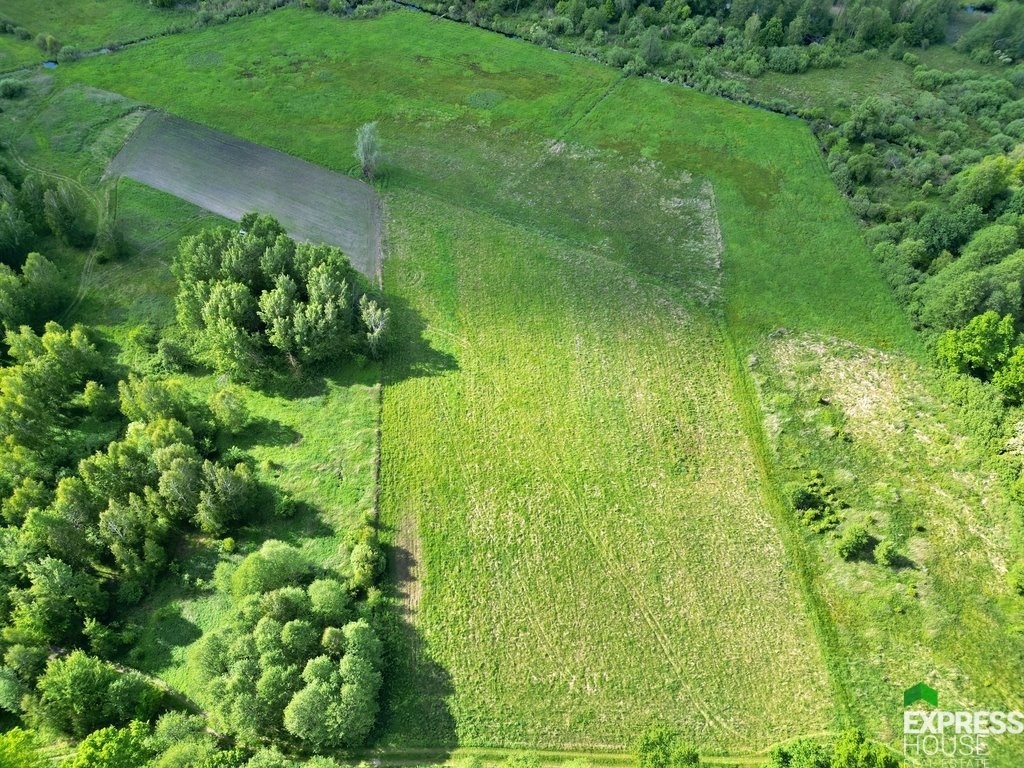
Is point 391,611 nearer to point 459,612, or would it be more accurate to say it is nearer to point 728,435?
point 459,612

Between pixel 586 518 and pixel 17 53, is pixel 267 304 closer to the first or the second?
pixel 586 518

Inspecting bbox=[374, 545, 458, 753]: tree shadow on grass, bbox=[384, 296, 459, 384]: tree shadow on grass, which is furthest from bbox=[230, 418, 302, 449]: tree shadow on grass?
bbox=[374, 545, 458, 753]: tree shadow on grass

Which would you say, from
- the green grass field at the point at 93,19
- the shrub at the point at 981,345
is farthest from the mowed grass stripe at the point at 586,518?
the green grass field at the point at 93,19

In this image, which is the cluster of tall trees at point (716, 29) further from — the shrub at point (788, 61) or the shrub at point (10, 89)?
the shrub at point (10, 89)

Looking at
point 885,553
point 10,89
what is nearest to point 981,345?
point 885,553

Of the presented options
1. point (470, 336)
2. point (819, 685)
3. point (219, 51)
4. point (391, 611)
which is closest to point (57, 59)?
point (219, 51)
